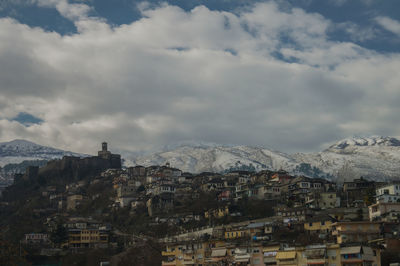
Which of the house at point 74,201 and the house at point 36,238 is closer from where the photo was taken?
the house at point 36,238

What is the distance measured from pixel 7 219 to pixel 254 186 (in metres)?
55.5

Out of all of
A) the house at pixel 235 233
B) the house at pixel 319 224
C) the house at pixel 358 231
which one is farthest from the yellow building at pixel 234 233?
the house at pixel 358 231

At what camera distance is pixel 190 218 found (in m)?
102

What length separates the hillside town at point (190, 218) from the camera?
218 feet

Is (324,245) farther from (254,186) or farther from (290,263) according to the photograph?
(254,186)

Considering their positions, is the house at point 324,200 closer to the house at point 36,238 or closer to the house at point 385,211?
the house at point 385,211

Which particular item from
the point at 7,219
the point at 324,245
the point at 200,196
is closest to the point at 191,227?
the point at 200,196

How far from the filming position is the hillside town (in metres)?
66.4

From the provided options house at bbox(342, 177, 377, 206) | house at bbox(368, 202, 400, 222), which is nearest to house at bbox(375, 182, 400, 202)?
house at bbox(368, 202, 400, 222)

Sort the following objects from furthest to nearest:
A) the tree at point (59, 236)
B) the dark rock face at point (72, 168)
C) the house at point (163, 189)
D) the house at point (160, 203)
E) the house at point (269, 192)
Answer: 1. the dark rock face at point (72, 168)
2. the house at point (163, 189)
3. the house at point (160, 203)
4. the house at point (269, 192)
5. the tree at point (59, 236)

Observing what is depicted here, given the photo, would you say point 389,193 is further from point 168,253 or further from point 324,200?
point 168,253

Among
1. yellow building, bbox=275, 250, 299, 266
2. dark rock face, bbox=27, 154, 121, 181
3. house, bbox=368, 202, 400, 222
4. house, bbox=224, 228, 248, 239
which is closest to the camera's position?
yellow building, bbox=275, 250, 299, 266

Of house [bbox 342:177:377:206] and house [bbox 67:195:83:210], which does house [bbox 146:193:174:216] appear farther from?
house [bbox 342:177:377:206]

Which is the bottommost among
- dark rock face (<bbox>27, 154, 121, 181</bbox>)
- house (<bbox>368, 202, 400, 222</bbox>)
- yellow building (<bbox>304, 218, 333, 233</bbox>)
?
yellow building (<bbox>304, 218, 333, 233</bbox>)
